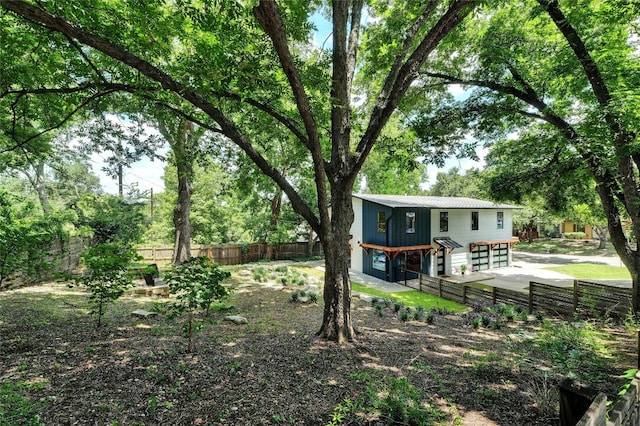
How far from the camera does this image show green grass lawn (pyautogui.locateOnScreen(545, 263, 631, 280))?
16220 mm

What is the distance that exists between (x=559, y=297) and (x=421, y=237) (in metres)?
7.33

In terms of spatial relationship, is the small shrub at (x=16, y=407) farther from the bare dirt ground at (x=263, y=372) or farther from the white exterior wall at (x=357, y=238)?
the white exterior wall at (x=357, y=238)

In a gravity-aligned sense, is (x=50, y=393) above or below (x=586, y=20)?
below

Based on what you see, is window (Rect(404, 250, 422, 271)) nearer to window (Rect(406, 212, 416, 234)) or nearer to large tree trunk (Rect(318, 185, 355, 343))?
window (Rect(406, 212, 416, 234))

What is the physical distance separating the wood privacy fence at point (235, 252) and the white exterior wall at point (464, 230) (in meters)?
10.6

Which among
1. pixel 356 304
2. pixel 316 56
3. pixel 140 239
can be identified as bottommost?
pixel 356 304

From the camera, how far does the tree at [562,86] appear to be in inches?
273

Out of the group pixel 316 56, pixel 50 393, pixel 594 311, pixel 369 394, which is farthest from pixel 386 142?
pixel 594 311

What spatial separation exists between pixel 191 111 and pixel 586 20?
10175 millimetres

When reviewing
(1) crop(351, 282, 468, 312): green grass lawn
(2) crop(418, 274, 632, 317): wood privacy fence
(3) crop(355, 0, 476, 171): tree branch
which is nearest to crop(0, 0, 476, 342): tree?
(3) crop(355, 0, 476, 171): tree branch

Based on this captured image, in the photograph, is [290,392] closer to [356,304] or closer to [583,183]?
[356,304]

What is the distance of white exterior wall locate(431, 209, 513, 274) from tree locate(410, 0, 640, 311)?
7372 millimetres

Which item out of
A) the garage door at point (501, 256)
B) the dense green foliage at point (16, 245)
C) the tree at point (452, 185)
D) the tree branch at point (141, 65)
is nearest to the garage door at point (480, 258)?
the garage door at point (501, 256)

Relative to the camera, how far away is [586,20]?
7.37m
